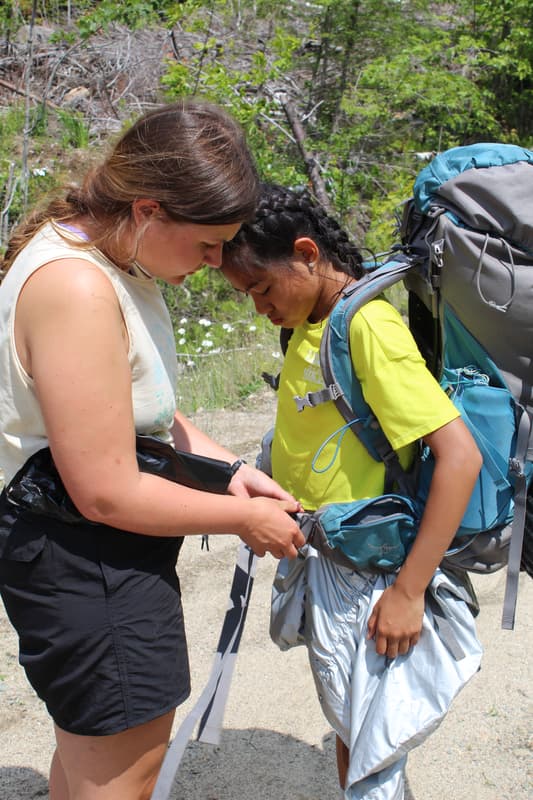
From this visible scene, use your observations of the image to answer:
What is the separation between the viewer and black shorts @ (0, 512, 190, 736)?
1.62 m

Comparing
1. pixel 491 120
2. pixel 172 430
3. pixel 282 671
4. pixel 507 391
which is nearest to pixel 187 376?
pixel 282 671

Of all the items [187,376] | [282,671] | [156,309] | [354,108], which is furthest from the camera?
[354,108]

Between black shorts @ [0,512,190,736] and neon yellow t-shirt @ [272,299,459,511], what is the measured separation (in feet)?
1.69

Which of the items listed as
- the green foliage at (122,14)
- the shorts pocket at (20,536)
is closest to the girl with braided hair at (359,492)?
the shorts pocket at (20,536)

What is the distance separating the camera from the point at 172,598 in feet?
5.74

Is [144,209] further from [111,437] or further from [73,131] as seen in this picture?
[73,131]

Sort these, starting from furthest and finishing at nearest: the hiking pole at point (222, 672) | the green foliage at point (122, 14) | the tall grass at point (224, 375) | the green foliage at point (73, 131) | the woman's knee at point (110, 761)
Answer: the green foliage at point (73, 131) → the green foliage at point (122, 14) → the tall grass at point (224, 375) → the hiking pole at point (222, 672) → the woman's knee at point (110, 761)

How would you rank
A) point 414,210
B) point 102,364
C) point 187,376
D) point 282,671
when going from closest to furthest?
1. point 102,364
2. point 414,210
3. point 282,671
4. point 187,376

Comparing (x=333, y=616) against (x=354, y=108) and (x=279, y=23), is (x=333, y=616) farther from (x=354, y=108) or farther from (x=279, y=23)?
(x=279, y=23)

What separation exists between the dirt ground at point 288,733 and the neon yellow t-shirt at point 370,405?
1.09 meters

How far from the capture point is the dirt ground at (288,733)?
8.47 ft

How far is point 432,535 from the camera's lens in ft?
5.79

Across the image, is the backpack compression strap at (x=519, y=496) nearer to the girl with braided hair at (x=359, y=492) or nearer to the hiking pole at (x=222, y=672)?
the girl with braided hair at (x=359, y=492)

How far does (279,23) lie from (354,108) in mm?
1490
